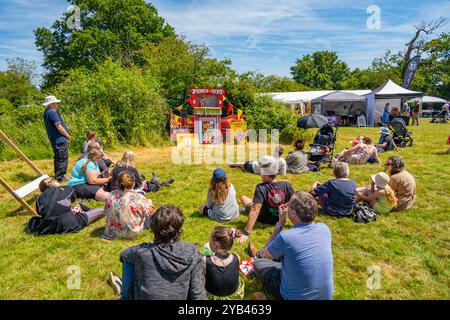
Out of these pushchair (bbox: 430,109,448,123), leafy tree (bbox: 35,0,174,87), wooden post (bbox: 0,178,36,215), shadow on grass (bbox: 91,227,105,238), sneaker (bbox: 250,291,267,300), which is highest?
leafy tree (bbox: 35,0,174,87)

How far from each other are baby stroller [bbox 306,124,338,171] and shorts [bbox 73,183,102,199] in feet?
18.8

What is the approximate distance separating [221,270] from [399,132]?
11.7 m

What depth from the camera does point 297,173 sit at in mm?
8250

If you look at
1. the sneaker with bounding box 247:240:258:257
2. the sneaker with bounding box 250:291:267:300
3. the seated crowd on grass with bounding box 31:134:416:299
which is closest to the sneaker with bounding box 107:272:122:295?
the seated crowd on grass with bounding box 31:134:416:299

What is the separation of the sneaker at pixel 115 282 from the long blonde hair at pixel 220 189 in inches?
79.1

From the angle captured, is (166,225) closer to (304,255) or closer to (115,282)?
(304,255)

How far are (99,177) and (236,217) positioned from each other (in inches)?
131

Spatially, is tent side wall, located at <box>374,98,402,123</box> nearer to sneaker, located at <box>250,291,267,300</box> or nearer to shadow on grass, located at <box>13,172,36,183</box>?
shadow on grass, located at <box>13,172,36,183</box>

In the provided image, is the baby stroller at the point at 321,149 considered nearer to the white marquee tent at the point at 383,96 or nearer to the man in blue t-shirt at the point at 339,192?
the man in blue t-shirt at the point at 339,192

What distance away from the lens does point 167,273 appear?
2.41 m

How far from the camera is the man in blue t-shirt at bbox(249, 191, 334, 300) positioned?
2.57 metres

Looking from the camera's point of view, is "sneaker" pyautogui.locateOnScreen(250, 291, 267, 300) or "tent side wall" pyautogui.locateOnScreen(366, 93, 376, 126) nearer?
"sneaker" pyautogui.locateOnScreen(250, 291, 267, 300)
